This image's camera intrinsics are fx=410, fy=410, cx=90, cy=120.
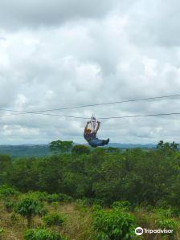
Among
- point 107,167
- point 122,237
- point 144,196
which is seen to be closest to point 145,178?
point 144,196

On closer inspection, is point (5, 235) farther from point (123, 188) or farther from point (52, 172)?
point (52, 172)

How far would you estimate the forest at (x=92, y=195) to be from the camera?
1050 cm

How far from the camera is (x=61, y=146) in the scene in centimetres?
5016

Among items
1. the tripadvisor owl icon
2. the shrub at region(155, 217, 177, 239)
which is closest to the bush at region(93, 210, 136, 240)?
the tripadvisor owl icon

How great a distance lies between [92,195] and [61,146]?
19.5 m

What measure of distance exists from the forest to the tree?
12 cm

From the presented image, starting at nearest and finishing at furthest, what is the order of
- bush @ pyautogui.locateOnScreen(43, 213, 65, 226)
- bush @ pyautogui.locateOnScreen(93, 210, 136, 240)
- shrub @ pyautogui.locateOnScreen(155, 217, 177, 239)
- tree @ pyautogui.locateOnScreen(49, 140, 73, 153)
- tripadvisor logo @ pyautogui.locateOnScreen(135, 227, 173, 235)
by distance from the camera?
1. bush @ pyautogui.locateOnScreen(93, 210, 136, 240)
2. tripadvisor logo @ pyautogui.locateOnScreen(135, 227, 173, 235)
3. shrub @ pyautogui.locateOnScreen(155, 217, 177, 239)
4. bush @ pyautogui.locateOnScreen(43, 213, 65, 226)
5. tree @ pyautogui.locateOnScreen(49, 140, 73, 153)

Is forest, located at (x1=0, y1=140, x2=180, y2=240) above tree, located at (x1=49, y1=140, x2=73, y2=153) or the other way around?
the other way around

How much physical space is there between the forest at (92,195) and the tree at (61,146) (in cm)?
12

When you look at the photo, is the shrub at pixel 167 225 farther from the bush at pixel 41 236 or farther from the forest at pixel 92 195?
the bush at pixel 41 236

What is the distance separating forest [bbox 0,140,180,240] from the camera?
34.4 feet

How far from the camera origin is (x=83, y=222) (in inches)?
452

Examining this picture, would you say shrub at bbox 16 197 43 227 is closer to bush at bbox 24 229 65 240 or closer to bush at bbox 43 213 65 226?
bush at bbox 43 213 65 226

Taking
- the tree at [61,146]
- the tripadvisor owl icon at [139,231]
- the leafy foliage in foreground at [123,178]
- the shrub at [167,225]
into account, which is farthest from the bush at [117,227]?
the tree at [61,146]
